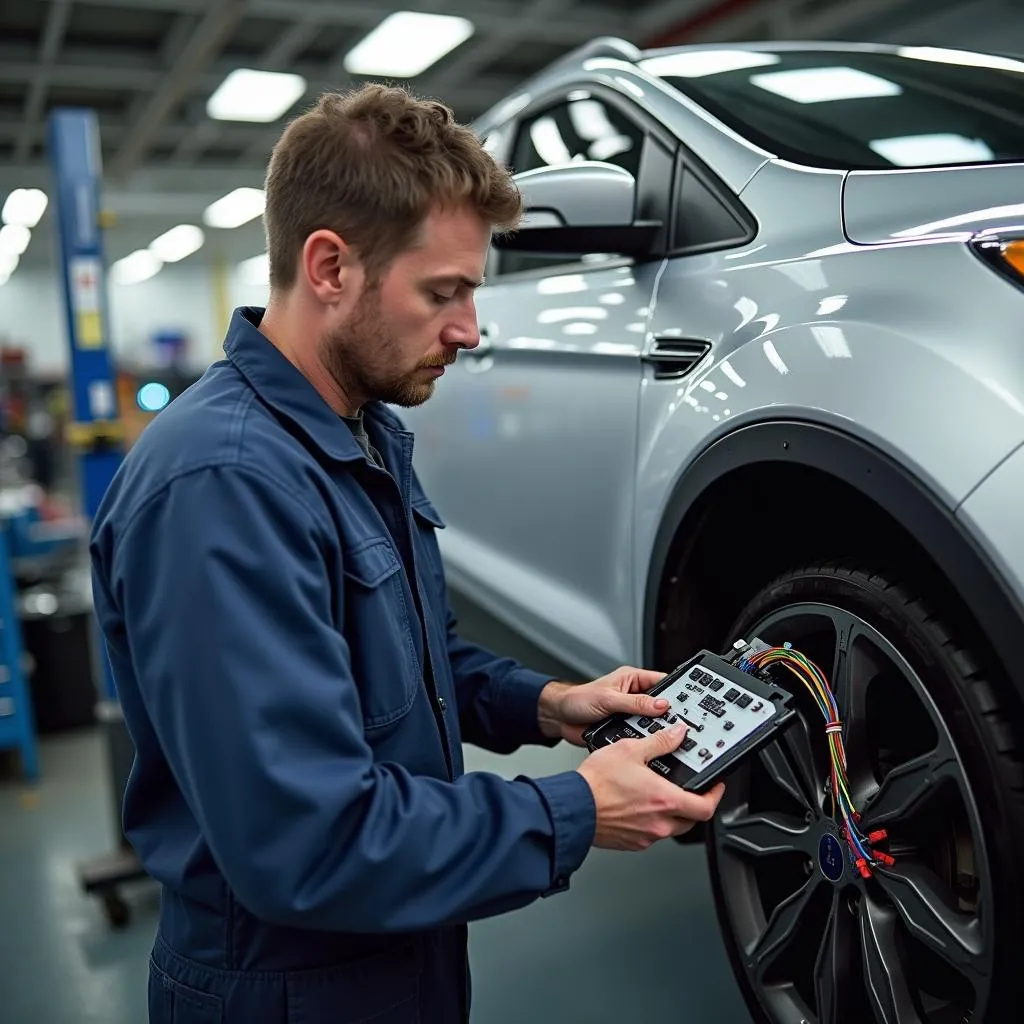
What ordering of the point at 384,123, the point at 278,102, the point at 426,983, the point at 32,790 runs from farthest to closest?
the point at 278,102 → the point at 32,790 → the point at 426,983 → the point at 384,123

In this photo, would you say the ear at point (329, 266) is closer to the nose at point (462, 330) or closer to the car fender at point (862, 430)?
the nose at point (462, 330)

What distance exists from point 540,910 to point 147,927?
2.78 ft

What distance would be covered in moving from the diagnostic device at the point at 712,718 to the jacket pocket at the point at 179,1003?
462 mm

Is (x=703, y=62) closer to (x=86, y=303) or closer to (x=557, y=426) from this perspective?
(x=557, y=426)

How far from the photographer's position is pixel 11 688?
117 inches

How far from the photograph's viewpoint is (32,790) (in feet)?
9.56

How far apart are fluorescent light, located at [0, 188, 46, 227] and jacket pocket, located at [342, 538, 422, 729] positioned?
11.2 m

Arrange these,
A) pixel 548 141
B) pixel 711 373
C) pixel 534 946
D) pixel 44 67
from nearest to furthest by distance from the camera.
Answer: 1. pixel 711 373
2. pixel 534 946
3. pixel 548 141
4. pixel 44 67

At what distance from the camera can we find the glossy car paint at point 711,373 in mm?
974

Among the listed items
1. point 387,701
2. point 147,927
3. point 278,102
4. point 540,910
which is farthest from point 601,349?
point 278,102

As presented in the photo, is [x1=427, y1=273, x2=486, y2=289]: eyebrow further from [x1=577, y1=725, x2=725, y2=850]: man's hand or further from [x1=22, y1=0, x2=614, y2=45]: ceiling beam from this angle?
[x1=22, y1=0, x2=614, y2=45]: ceiling beam

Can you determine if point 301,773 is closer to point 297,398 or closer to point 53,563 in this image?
point 297,398

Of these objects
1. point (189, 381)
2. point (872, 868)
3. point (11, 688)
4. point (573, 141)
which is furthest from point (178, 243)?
point (872, 868)

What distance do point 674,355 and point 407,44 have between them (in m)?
6.04
